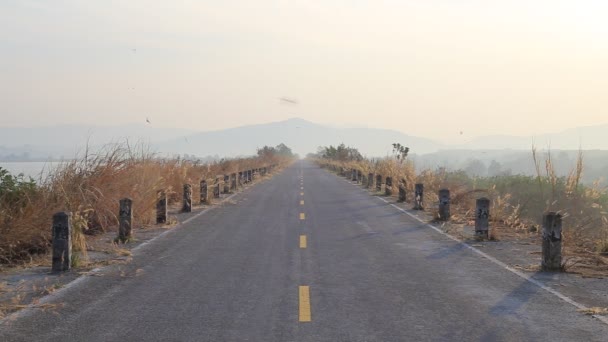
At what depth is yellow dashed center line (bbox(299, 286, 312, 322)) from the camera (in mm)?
6680

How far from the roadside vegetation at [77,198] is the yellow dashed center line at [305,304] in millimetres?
4749

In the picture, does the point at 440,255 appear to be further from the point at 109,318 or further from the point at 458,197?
the point at 458,197

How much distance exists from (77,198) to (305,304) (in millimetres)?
7839

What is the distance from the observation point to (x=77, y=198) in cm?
1308

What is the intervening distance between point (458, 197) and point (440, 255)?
34.5 ft

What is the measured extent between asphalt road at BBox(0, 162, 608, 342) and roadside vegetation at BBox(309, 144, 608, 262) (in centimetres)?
261

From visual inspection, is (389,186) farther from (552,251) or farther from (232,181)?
(552,251)

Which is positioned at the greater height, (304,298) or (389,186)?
(389,186)

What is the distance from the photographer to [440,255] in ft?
37.6

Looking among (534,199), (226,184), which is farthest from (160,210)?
(534,199)

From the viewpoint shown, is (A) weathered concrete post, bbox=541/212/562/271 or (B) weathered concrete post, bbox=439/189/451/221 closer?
(A) weathered concrete post, bbox=541/212/562/271

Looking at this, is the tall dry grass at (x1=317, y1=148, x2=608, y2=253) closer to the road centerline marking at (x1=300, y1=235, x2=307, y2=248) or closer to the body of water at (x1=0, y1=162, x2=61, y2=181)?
the road centerline marking at (x1=300, y1=235, x2=307, y2=248)

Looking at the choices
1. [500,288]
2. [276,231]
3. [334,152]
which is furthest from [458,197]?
[334,152]

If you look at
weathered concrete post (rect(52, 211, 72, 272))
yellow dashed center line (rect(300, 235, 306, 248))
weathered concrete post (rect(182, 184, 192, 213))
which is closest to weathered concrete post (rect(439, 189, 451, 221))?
yellow dashed center line (rect(300, 235, 306, 248))
